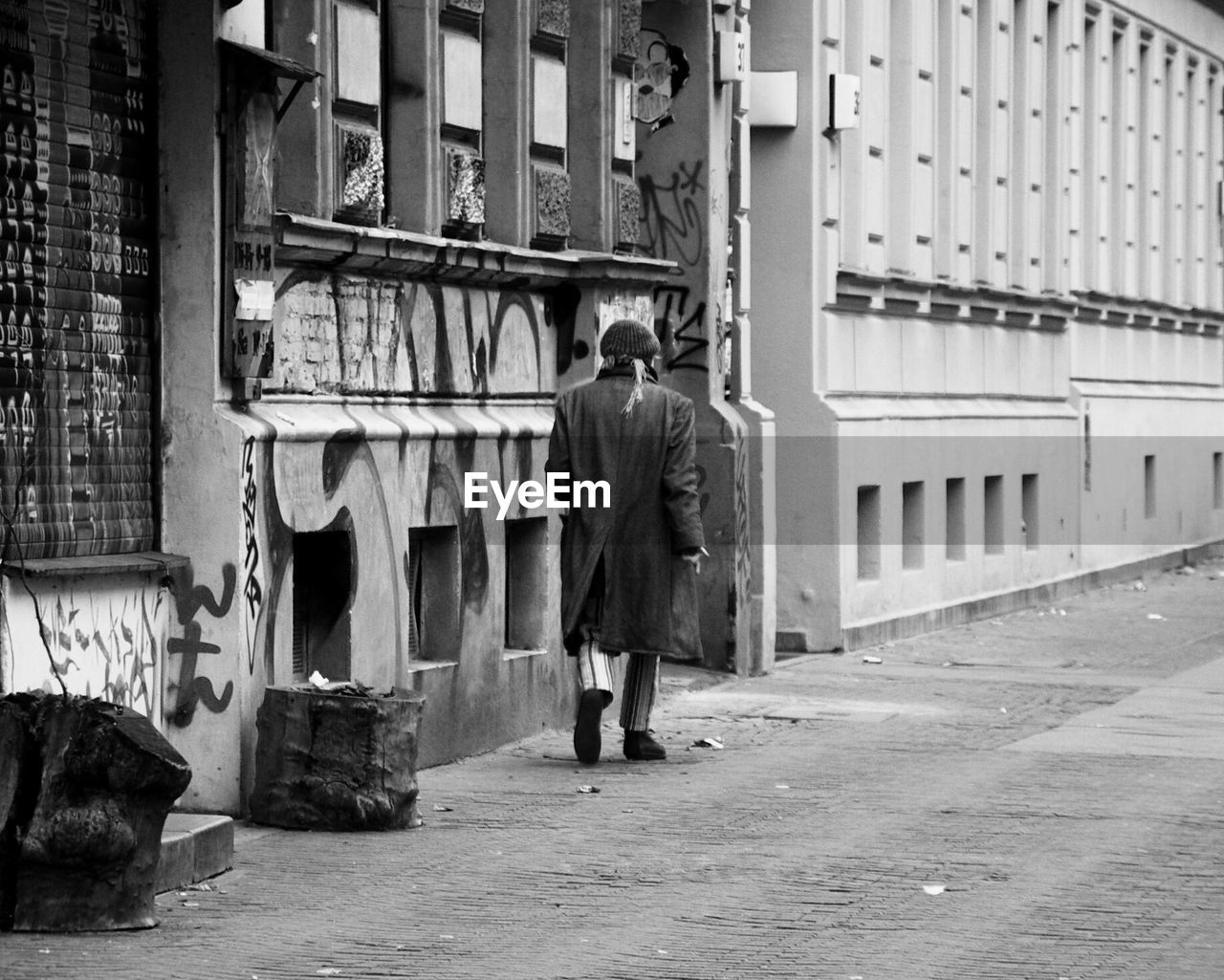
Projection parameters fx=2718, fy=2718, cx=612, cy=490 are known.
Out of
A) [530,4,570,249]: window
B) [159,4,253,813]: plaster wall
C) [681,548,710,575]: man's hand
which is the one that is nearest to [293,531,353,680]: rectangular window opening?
[159,4,253,813]: plaster wall

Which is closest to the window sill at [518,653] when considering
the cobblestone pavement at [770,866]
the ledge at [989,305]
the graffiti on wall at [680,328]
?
the cobblestone pavement at [770,866]

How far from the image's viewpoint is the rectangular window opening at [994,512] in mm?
22391

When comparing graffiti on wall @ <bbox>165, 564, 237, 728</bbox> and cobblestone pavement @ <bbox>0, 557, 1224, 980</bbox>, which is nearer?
cobblestone pavement @ <bbox>0, 557, 1224, 980</bbox>

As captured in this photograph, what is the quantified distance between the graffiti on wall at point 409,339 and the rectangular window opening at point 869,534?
5.94 m

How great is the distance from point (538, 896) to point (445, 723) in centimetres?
345

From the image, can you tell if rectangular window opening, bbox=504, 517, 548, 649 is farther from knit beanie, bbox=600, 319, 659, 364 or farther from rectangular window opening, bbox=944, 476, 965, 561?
rectangular window opening, bbox=944, 476, 965, 561

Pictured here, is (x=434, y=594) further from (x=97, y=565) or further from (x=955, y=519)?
(x=955, y=519)

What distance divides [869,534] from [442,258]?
765cm

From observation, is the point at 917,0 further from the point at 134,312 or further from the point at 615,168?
the point at 134,312

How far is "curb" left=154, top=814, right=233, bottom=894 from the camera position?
8.30 m

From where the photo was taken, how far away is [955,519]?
2131 centimetres

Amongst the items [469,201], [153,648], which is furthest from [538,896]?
[469,201]

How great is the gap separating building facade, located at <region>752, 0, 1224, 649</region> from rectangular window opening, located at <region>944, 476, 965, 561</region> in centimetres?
2

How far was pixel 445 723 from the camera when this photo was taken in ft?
38.5
